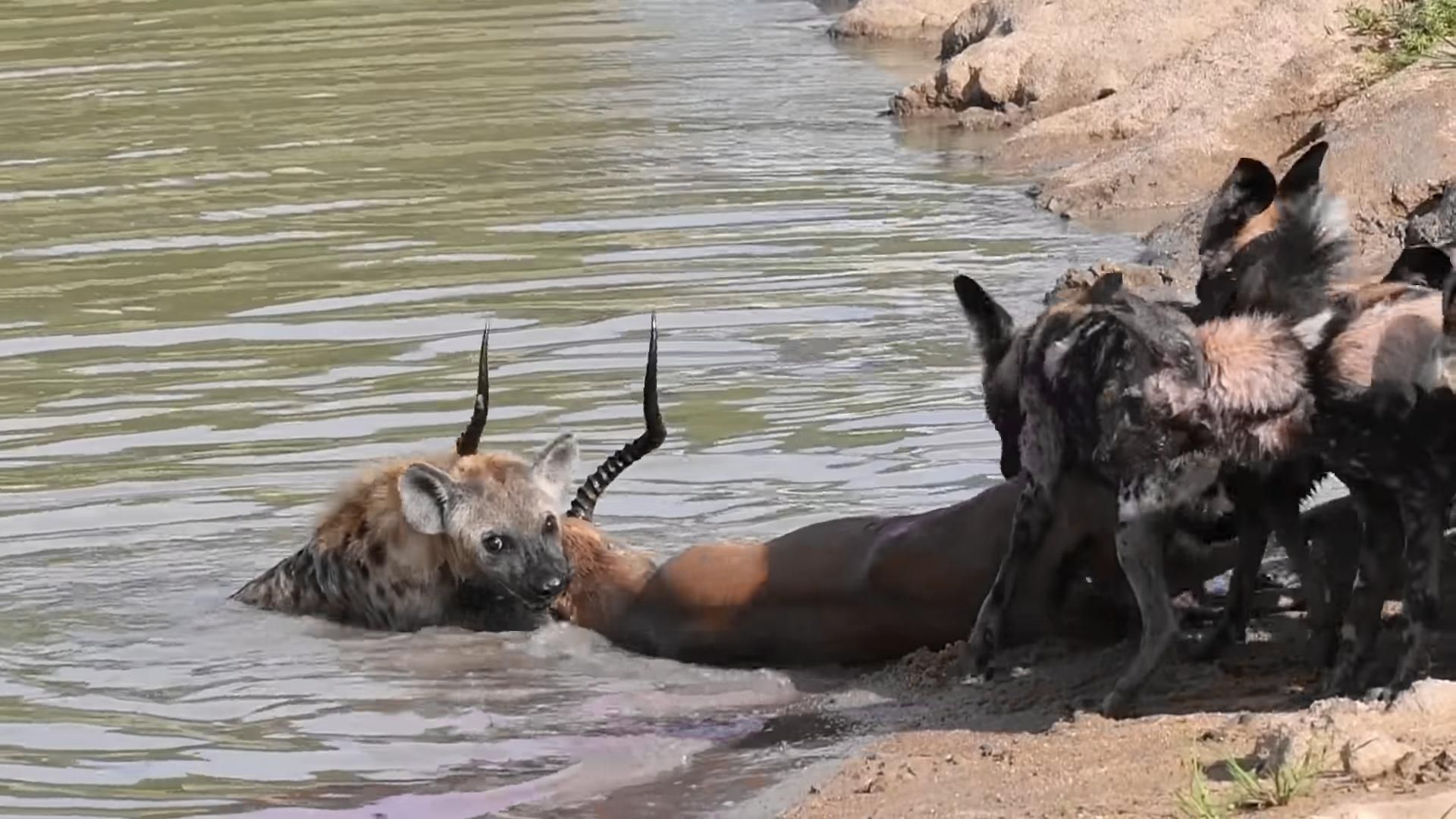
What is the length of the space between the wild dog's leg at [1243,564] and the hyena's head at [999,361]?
799 mm

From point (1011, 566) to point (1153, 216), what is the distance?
642 cm

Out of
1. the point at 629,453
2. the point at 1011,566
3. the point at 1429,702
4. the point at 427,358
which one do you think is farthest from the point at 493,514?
the point at 1429,702

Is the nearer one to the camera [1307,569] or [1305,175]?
[1307,569]

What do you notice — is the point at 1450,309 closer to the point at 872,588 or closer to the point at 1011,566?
the point at 1011,566

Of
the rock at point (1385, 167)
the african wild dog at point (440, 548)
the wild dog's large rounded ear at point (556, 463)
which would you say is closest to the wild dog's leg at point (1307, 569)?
the african wild dog at point (440, 548)

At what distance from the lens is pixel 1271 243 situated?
7.52 metres

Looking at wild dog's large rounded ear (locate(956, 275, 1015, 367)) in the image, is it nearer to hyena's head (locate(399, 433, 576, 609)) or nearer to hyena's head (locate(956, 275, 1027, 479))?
hyena's head (locate(956, 275, 1027, 479))

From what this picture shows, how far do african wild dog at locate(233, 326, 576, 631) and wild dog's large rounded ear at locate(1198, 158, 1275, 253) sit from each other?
209 cm

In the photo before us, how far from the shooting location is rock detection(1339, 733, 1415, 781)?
5.03 metres

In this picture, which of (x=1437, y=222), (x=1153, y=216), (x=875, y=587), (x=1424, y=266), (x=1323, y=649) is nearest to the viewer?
(x=1323, y=649)

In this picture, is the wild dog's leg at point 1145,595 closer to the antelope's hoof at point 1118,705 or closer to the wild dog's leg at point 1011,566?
the antelope's hoof at point 1118,705

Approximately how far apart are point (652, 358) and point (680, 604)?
2.42 ft

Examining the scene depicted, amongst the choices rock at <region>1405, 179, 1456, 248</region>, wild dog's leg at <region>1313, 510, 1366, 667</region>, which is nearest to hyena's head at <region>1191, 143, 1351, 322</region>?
wild dog's leg at <region>1313, 510, 1366, 667</region>

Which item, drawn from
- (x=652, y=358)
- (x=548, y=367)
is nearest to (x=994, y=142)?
(x=548, y=367)
